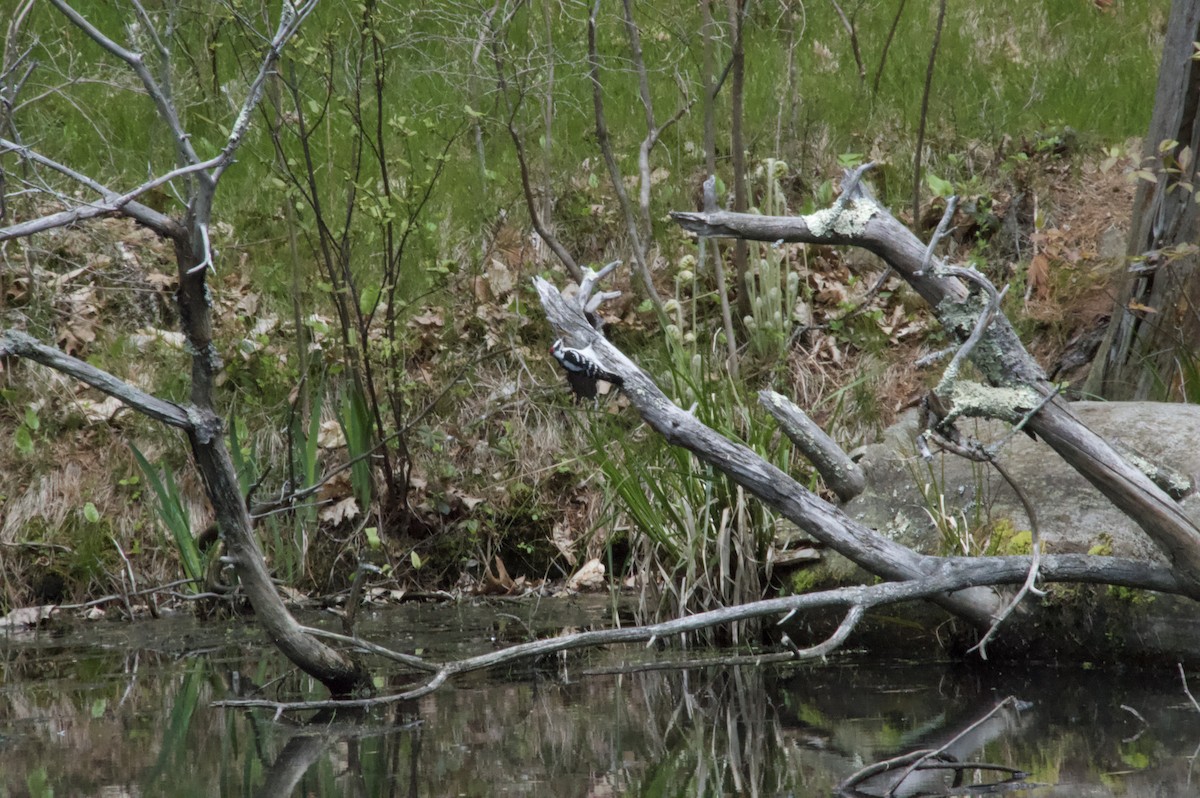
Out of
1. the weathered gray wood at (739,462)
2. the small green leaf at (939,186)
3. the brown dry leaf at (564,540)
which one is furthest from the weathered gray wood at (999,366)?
the small green leaf at (939,186)

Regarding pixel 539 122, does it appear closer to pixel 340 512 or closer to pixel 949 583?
pixel 340 512

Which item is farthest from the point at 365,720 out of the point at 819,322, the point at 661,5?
the point at 661,5

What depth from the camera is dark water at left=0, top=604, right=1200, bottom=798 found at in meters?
3.09

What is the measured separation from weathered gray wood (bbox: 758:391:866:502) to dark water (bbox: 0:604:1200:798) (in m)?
0.66

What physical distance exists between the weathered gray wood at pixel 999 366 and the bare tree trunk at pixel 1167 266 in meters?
1.97

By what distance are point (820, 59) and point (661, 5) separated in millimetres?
1133

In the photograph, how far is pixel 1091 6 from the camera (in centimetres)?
808

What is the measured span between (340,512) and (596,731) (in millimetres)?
2641

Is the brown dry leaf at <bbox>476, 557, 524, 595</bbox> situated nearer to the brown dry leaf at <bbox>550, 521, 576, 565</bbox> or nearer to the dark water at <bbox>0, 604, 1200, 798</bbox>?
the brown dry leaf at <bbox>550, 521, 576, 565</bbox>

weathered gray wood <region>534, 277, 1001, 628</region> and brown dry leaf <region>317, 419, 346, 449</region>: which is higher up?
brown dry leaf <region>317, 419, 346, 449</region>

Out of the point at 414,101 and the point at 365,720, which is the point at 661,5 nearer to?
the point at 414,101

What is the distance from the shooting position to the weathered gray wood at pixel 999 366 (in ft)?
10.2

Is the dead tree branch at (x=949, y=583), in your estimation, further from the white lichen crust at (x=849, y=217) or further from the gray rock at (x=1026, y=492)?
the white lichen crust at (x=849, y=217)

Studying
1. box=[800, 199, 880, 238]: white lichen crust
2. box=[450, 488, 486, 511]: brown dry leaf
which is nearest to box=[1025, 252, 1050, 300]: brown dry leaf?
box=[450, 488, 486, 511]: brown dry leaf
